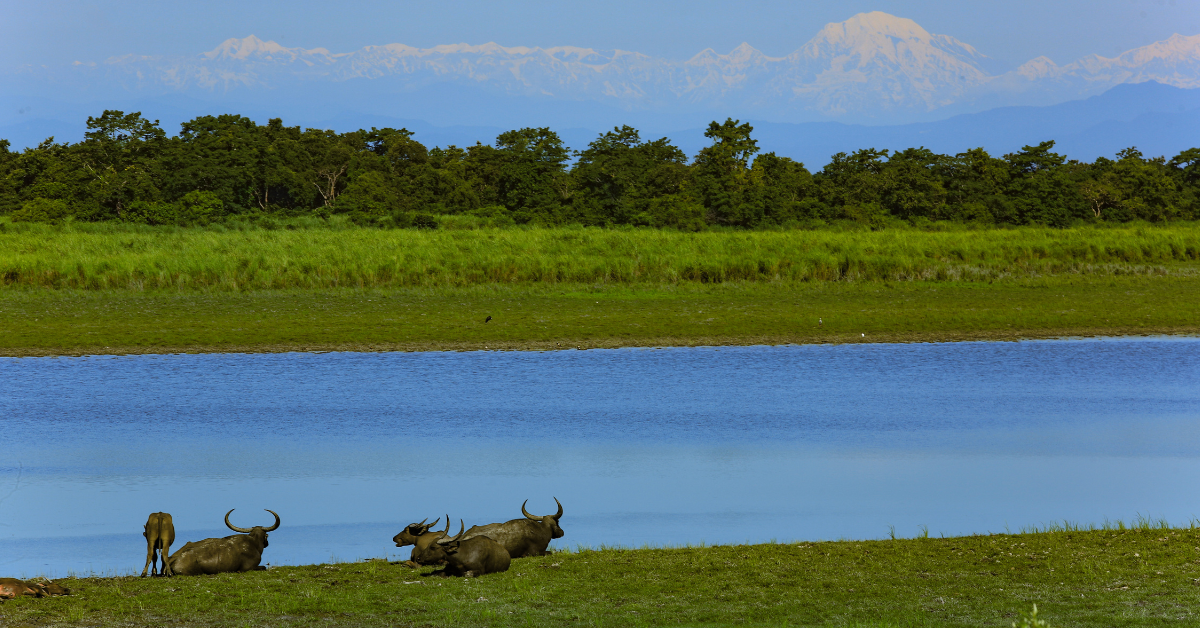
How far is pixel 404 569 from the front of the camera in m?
8.10

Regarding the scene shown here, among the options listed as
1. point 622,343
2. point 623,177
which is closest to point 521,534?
point 622,343

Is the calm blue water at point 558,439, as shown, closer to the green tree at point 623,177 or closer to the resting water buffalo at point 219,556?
the resting water buffalo at point 219,556

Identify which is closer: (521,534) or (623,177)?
(521,534)

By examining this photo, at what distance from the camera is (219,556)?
8.12 m

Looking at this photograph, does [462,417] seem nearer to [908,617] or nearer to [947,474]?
[947,474]

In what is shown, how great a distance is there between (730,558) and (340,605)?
9.60ft

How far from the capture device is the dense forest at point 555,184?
5781cm

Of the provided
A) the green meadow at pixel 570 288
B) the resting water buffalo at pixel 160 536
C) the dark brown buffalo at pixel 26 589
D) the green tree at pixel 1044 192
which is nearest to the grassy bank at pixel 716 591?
the dark brown buffalo at pixel 26 589

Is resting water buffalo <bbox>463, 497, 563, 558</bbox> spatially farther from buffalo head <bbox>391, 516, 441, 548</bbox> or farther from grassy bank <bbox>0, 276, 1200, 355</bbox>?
grassy bank <bbox>0, 276, 1200, 355</bbox>

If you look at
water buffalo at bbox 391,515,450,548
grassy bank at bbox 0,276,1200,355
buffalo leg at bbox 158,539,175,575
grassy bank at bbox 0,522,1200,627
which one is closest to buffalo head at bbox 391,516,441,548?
water buffalo at bbox 391,515,450,548

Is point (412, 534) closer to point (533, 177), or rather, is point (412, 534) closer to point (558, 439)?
point (558, 439)

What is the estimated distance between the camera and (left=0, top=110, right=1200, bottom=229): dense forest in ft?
190

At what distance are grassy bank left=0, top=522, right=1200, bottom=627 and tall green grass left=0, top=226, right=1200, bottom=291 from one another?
24.6 metres

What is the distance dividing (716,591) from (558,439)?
738 cm
